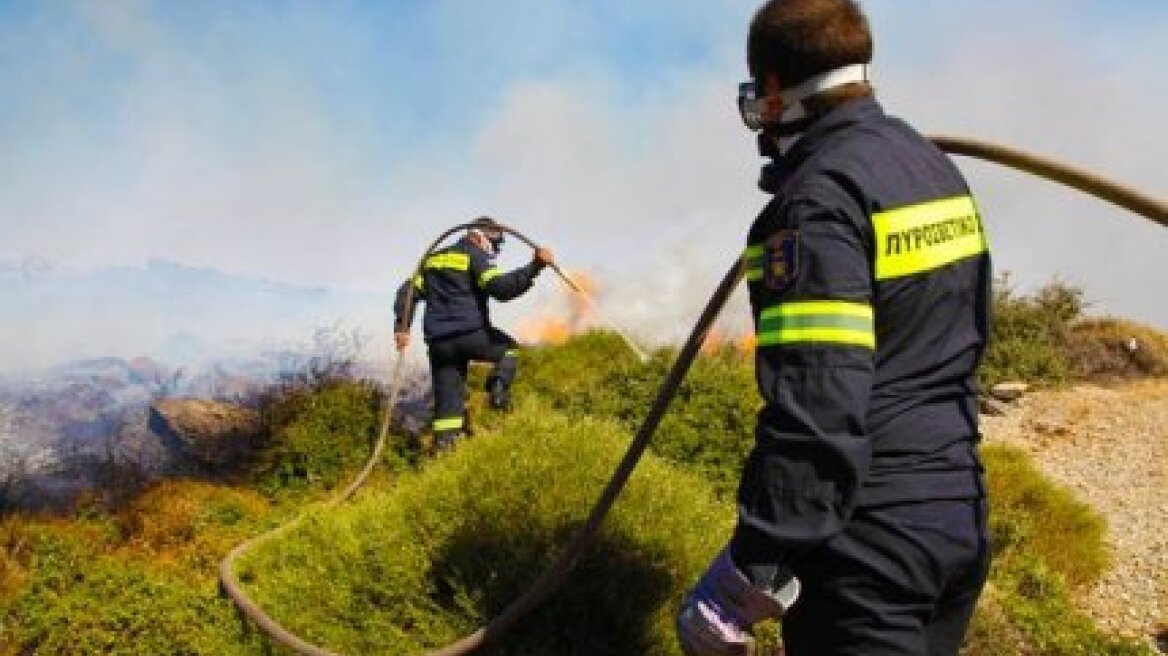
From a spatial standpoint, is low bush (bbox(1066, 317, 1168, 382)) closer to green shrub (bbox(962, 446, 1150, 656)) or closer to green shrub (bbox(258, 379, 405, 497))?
green shrub (bbox(962, 446, 1150, 656))

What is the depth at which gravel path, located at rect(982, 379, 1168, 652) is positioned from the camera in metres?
8.09

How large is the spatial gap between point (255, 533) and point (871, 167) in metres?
6.23

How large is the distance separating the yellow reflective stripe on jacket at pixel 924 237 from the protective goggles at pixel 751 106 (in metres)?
0.48

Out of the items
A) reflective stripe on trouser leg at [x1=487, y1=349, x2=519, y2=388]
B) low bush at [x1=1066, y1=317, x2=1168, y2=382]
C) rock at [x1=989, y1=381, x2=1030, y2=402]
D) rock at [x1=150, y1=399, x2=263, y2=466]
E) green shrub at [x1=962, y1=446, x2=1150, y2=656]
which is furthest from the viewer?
low bush at [x1=1066, y1=317, x2=1168, y2=382]

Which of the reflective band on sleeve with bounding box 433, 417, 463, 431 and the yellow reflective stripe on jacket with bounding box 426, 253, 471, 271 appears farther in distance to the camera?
→ the yellow reflective stripe on jacket with bounding box 426, 253, 471, 271

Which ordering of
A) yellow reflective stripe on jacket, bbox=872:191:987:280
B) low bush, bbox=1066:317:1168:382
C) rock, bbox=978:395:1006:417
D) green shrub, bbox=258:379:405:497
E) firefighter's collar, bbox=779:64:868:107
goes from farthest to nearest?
low bush, bbox=1066:317:1168:382, rock, bbox=978:395:1006:417, green shrub, bbox=258:379:405:497, firefighter's collar, bbox=779:64:868:107, yellow reflective stripe on jacket, bbox=872:191:987:280

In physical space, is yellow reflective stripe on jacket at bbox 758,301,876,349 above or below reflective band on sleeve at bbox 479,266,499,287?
below

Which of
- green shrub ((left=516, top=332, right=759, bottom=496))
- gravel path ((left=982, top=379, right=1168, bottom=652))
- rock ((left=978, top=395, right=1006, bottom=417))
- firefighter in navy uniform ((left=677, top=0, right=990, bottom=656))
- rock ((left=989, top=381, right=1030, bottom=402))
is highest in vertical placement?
firefighter in navy uniform ((left=677, top=0, right=990, bottom=656))

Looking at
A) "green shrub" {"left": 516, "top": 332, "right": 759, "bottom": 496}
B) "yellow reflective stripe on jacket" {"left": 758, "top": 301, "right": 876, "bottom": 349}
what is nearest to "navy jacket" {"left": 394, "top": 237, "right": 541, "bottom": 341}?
"green shrub" {"left": 516, "top": 332, "right": 759, "bottom": 496}

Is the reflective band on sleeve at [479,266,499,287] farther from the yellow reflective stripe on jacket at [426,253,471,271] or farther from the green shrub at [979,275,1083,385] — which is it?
the green shrub at [979,275,1083,385]

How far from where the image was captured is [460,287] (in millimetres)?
9914

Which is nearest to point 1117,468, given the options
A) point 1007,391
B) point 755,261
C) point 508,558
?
point 1007,391

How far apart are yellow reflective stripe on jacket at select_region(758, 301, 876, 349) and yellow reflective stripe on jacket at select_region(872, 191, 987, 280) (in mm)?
160

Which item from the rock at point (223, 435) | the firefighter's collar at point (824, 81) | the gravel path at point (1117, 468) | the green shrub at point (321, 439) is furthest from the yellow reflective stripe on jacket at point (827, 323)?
the rock at point (223, 435)
